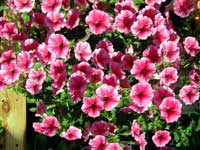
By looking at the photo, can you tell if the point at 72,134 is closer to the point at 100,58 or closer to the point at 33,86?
the point at 33,86

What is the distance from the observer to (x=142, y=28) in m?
3.06

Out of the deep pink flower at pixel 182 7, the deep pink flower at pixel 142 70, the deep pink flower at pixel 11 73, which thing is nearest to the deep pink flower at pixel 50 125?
the deep pink flower at pixel 11 73

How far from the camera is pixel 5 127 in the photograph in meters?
3.40

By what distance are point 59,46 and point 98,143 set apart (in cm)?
58

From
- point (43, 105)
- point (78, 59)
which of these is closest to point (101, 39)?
point (78, 59)

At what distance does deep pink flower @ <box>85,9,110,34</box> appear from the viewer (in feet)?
9.99

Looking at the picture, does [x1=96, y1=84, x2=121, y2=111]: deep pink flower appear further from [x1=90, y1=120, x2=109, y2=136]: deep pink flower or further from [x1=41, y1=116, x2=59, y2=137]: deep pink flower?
[x1=41, y1=116, x2=59, y2=137]: deep pink flower

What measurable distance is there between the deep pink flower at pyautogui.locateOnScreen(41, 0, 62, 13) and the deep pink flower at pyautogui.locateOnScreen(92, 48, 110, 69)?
345 millimetres

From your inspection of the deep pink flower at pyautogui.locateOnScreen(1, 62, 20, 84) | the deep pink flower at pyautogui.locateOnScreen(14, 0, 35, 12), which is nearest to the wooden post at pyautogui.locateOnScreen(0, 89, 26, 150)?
the deep pink flower at pyautogui.locateOnScreen(1, 62, 20, 84)

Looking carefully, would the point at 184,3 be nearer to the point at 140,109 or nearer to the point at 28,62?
the point at 140,109

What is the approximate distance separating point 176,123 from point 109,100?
688mm

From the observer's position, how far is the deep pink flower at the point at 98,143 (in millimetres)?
2984

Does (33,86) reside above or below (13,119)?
above

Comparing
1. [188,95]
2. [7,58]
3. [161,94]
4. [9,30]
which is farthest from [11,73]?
[188,95]
